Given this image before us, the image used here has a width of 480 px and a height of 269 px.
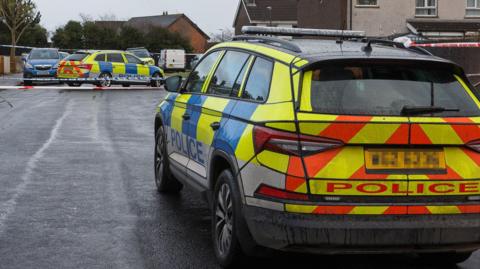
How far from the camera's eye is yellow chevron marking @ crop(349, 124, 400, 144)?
420 cm

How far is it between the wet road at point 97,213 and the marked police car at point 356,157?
0.83 m

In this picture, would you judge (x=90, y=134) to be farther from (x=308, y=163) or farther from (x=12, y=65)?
(x=12, y=65)

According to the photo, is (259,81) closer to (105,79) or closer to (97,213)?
(97,213)

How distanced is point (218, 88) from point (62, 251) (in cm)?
180

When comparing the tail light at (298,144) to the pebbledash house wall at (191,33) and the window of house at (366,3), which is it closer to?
the window of house at (366,3)

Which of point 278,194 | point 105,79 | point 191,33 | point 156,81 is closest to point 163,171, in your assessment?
point 278,194

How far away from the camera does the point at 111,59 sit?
1206 inches

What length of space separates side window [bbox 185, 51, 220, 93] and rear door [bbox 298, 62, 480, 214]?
2017mm

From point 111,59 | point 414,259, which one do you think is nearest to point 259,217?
point 414,259

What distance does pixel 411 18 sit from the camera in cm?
3900

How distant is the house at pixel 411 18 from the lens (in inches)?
1517

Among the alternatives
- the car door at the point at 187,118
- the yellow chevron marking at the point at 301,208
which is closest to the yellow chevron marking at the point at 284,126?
the yellow chevron marking at the point at 301,208

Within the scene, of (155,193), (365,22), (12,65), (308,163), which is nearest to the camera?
(308,163)

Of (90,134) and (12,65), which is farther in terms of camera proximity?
(12,65)
